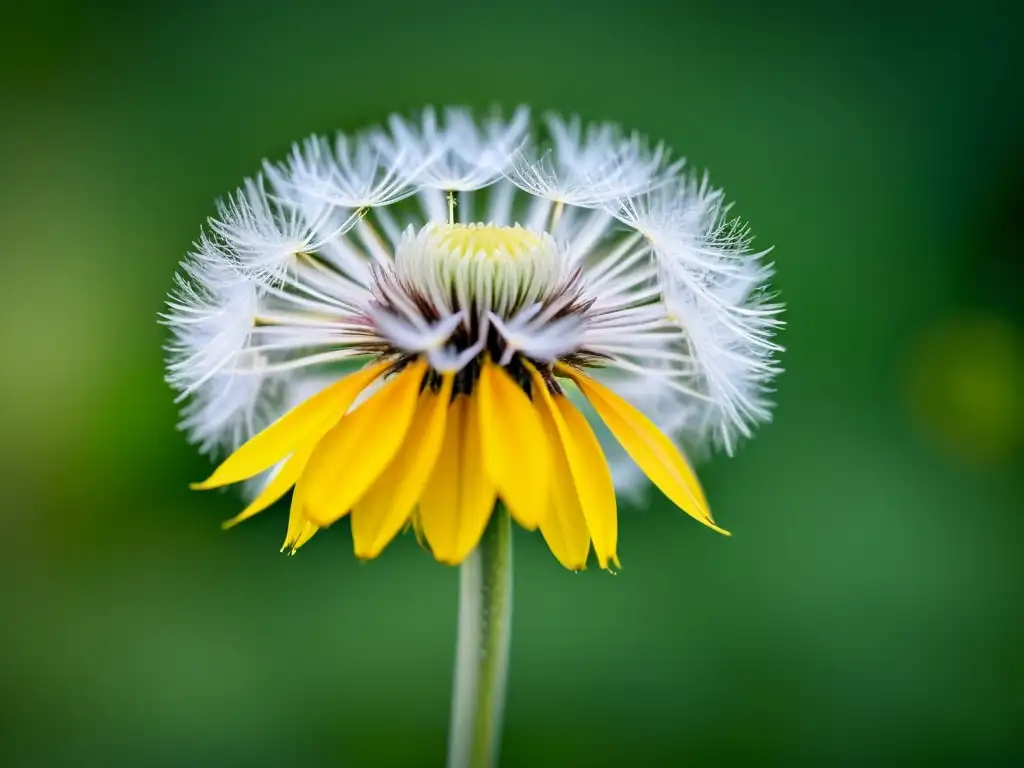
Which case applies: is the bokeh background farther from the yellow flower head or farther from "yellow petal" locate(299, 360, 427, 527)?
"yellow petal" locate(299, 360, 427, 527)

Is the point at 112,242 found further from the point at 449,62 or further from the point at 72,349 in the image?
the point at 449,62

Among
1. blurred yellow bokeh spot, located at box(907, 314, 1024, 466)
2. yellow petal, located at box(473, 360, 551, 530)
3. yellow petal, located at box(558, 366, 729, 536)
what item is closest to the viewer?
yellow petal, located at box(473, 360, 551, 530)

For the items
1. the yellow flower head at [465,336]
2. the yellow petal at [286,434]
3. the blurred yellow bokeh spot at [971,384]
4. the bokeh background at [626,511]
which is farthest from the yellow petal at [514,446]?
the blurred yellow bokeh spot at [971,384]

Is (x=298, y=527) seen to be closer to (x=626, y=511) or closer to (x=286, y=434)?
(x=286, y=434)

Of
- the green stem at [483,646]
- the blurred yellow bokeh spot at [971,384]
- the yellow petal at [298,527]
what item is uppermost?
the blurred yellow bokeh spot at [971,384]

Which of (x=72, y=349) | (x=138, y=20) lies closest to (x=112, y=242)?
(x=72, y=349)

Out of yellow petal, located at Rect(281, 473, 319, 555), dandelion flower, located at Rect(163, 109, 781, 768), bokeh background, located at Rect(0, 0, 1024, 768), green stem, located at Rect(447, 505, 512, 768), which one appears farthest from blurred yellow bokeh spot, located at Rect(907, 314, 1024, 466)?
yellow petal, located at Rect(281, 473, 319, 555)

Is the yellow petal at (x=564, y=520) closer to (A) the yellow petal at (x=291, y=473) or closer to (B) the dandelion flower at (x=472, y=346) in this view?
(B) the dandelion flower at (x=472, y=346)
